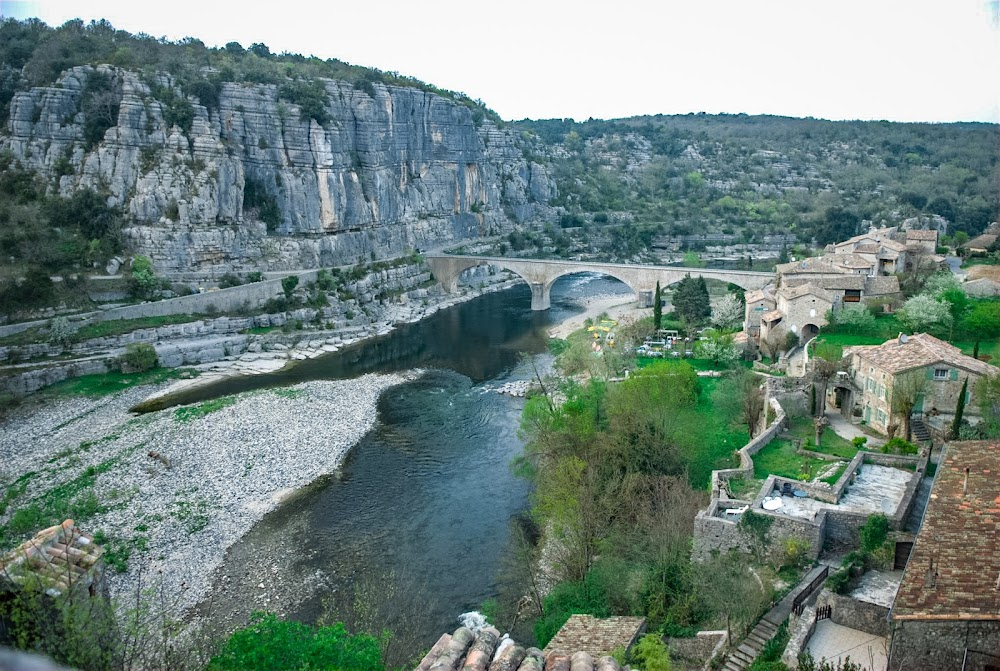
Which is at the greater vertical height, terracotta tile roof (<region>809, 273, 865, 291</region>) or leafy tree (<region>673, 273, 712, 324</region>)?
terracotta tile roof (<region>809, 273, 865, 291</region>)

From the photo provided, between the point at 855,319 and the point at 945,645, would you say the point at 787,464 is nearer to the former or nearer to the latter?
the point at 945,645

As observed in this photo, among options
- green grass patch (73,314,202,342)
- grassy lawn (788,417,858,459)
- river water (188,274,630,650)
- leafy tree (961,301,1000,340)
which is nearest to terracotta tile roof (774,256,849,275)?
leafy tree (961,301,1000,340)

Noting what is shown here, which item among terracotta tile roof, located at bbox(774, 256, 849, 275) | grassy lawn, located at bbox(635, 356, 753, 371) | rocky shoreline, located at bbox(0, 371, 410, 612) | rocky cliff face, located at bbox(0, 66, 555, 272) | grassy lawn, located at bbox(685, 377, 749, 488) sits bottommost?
rocky shoreline, located at bbox(0, 371, 410, 612)

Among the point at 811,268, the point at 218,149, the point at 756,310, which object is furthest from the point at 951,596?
the point at 218,149

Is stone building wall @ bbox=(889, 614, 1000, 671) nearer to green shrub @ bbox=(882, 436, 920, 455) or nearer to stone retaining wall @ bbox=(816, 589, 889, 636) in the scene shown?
stone retaining wall @ bbox=(816, 589, 889, 636)

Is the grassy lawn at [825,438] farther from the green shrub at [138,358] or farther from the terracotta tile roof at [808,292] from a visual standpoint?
the green shrub at [138,358]
